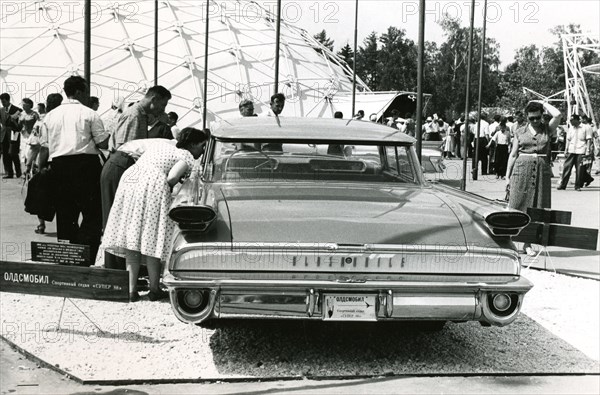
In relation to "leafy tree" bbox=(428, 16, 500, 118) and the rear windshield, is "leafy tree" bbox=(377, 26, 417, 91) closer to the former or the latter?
"leafy tree" bbox=(428, 16, 500, 118)

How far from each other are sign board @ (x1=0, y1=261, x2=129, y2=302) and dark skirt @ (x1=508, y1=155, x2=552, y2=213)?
198 inches

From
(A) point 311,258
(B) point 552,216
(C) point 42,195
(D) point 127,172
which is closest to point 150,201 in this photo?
(D) point 127,172

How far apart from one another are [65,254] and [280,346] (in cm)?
164

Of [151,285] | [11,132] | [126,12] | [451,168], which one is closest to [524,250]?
[151,285]

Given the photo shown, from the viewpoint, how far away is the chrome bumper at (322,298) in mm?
4699

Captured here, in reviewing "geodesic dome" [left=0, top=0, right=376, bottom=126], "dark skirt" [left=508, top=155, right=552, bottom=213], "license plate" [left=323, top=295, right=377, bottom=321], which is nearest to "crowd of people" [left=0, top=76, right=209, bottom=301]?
"license plate" [left=323, top=295, right=377, bottom=321]

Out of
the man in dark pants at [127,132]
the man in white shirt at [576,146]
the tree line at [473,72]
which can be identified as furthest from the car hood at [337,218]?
the tree line at [473,72]

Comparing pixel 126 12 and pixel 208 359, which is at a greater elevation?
pixel 126 12

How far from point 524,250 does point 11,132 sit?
13287mm

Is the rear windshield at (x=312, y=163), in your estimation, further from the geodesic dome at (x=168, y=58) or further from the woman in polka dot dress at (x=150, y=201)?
the geodesic dome at (x=168, y=58)

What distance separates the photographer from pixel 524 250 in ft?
31.1

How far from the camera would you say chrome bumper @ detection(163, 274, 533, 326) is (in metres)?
4.70

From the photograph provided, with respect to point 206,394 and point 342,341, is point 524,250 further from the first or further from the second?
point 206,394

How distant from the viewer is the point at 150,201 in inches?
251
